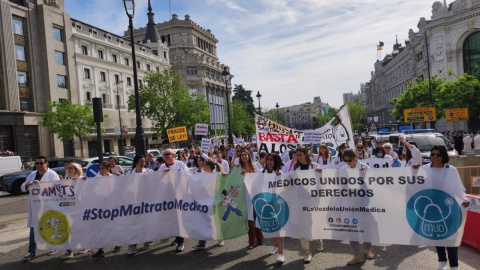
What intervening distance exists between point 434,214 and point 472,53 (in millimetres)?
→ 58797

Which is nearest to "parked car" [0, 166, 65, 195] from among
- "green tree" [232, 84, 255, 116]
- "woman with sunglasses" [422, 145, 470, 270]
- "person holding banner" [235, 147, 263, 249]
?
"person holding banner" [235, 147, 263, 249]

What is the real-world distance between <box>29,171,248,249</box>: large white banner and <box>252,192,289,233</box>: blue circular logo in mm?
356

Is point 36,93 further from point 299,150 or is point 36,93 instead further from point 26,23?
point 299,150

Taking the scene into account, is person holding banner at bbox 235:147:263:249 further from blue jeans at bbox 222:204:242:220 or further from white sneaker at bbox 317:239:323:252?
white sneaker at bbox 317:239:323:252

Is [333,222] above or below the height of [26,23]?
below

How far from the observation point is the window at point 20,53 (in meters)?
39.9

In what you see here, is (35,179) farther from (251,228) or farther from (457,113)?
(457,113)

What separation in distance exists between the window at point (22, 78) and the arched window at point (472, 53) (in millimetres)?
54652

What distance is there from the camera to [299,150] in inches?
264

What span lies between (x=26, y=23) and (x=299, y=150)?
42905mm

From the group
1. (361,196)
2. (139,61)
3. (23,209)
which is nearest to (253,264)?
(361,196)

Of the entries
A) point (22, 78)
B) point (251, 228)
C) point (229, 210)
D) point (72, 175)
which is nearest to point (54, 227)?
point (72, 175)

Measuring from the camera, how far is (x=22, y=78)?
40594mm

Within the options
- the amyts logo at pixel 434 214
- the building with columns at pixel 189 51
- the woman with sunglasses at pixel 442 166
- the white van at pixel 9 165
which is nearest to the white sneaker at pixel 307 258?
the amyts logo at pixel 434 214
